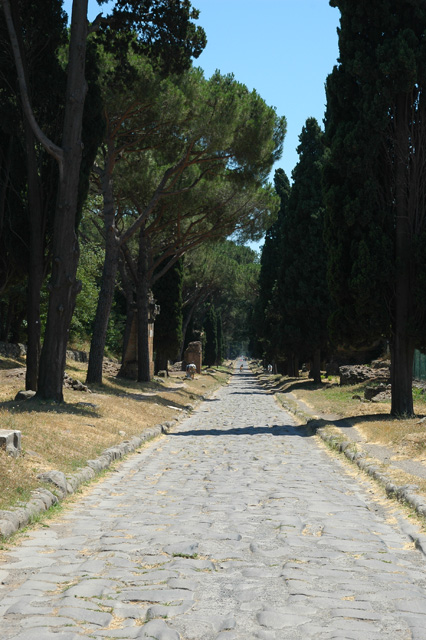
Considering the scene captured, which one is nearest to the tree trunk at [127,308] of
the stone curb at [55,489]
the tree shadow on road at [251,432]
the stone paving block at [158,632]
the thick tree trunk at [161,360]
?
the thick tree trunk at [161,360]

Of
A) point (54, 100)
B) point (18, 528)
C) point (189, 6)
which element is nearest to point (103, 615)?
point (18, 528)

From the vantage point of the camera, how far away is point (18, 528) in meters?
6.00

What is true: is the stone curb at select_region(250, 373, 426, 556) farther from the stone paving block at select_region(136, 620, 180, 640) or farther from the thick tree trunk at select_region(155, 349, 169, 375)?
the thick tree trunk at select_region(155, 349, 169, 375)

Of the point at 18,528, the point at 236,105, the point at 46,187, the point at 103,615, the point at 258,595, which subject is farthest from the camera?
the point at 236,105

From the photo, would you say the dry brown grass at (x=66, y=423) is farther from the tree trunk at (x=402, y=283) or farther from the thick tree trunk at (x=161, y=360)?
the thick tree trunk at (x=161, y=360)

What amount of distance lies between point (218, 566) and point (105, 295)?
17.3 meters

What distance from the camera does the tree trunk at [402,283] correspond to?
1634cm

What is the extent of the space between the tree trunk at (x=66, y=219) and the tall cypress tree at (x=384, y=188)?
6.36m

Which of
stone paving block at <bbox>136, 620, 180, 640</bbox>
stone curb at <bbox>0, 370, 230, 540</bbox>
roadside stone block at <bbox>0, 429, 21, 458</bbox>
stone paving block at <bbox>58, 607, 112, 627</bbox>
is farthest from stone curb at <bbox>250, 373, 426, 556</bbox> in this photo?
roadside stone block at <bbox>0, 429, 21, 458</bbox>

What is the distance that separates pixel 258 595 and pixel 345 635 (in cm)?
79

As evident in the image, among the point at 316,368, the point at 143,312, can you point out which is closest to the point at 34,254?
the point at 143,312

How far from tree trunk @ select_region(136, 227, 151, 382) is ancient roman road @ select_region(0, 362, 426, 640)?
1760cm

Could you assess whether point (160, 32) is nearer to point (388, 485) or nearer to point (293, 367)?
point (388, 485)

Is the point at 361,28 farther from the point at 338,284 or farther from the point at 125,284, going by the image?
the point at 125,284
